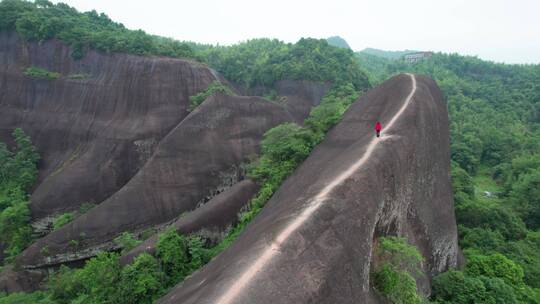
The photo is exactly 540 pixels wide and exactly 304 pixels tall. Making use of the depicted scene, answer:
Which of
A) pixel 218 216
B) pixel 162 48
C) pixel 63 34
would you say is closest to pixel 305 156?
pixel 218 216

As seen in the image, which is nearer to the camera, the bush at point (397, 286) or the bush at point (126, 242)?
the bush at point (397, 286)

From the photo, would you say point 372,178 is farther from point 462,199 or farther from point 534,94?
point 534,94

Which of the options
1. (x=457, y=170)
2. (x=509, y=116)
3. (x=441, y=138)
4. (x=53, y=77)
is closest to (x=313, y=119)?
(x=441, y=138)

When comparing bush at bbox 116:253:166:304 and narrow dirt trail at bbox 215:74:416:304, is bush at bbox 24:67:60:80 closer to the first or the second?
bush at bbox 116:253:166:304

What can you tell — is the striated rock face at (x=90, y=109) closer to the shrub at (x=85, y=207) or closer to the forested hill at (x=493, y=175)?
the shrub at (x=85, y=207)

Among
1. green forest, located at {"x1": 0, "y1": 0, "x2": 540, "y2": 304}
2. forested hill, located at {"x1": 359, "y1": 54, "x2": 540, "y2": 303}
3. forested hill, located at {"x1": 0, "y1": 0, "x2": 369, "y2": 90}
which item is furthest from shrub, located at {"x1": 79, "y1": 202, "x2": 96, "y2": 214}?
forested hill, located at {"x1": 359, "y1": 54, "x2": 540, "y2": 303}

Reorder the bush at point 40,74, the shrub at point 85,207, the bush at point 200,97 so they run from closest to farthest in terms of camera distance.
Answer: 1. the shrub at point 85,207
2. the bush at point 200,97
3. the bush at point 40,74

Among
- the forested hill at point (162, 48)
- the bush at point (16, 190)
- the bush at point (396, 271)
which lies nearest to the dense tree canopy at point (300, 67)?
the forested hill at point (162, 48)
